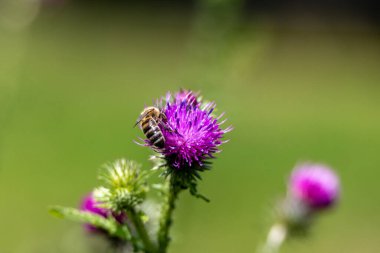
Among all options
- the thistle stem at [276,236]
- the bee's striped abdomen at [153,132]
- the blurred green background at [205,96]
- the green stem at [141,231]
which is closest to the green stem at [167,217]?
the green stem at [141,231]

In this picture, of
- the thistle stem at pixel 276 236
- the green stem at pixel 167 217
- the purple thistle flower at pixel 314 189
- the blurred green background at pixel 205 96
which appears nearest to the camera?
the green stem at pixel 167 217

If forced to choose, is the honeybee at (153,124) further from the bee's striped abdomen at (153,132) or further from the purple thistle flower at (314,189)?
the purple thistle flower at (314,189)

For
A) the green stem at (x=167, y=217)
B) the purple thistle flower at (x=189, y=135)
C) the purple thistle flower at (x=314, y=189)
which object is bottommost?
the green stem at (x=167, y=217)

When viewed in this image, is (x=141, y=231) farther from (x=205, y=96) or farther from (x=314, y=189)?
(x=205, y=96)

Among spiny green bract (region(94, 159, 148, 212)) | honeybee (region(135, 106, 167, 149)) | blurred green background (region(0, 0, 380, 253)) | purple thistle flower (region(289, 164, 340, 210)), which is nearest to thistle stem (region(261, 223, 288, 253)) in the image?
blurred green background (region(0, 0, 380, 253))

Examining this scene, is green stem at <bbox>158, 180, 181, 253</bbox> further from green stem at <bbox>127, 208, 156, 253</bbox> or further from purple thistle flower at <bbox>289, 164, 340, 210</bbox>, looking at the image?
purple thistle flower at <bbox>289, 164, 340, 210</bbox>
